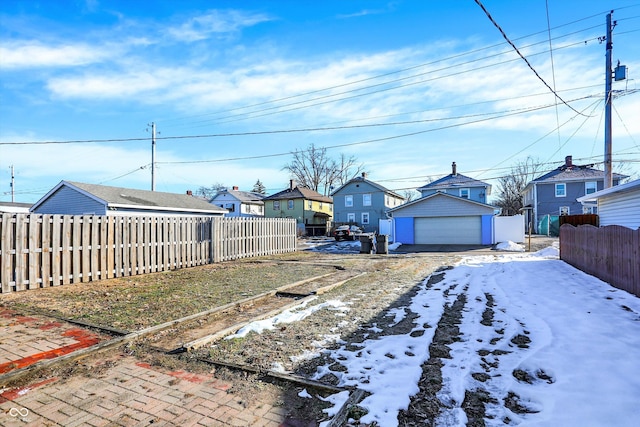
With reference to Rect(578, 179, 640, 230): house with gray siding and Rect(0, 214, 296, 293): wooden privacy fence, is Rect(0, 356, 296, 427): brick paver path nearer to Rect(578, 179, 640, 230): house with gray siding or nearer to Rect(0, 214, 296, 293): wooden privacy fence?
Rect(0, 214, 296, 293): wooden privacy fence

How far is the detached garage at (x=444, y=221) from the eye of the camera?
22547mm

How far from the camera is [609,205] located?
12.2 m

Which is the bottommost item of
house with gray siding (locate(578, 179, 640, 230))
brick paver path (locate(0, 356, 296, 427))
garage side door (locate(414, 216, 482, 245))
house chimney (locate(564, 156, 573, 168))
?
brick paver path (locate(0, 356, 296, 427))

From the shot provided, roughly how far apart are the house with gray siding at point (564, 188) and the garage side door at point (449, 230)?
13053 mm

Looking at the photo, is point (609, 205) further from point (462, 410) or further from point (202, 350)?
point (202, 350)

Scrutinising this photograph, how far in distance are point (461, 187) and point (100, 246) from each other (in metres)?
32.4

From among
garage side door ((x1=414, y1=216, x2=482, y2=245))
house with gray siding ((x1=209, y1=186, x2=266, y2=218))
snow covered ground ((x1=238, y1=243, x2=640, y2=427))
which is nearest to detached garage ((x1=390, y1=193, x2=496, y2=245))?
garage side door ((x1=414, y1=216, x2=482, y2=245))

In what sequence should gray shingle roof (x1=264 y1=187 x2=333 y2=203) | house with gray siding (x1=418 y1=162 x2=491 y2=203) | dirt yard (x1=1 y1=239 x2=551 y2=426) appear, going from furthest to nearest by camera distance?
gray shingle roof (x1=264 y1=187 x2=333 y2=203)
house with gray siding (x1=418 y1=162 x2=491 y2=203)
dirt yard (x1=1 y1=239 x2=551 y2=426)

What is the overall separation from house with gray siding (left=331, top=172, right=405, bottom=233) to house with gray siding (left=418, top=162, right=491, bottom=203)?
4.34 metres

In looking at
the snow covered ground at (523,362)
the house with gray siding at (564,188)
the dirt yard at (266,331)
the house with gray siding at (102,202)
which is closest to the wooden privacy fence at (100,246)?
the dirt yard at (266,331)

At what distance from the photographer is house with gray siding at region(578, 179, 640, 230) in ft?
32.3

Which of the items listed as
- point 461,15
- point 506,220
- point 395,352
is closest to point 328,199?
point 506,220

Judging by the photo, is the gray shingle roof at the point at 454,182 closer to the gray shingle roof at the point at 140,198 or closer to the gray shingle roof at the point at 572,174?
the gray shingle roof at the point at 572,174

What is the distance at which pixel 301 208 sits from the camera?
4216 cm
